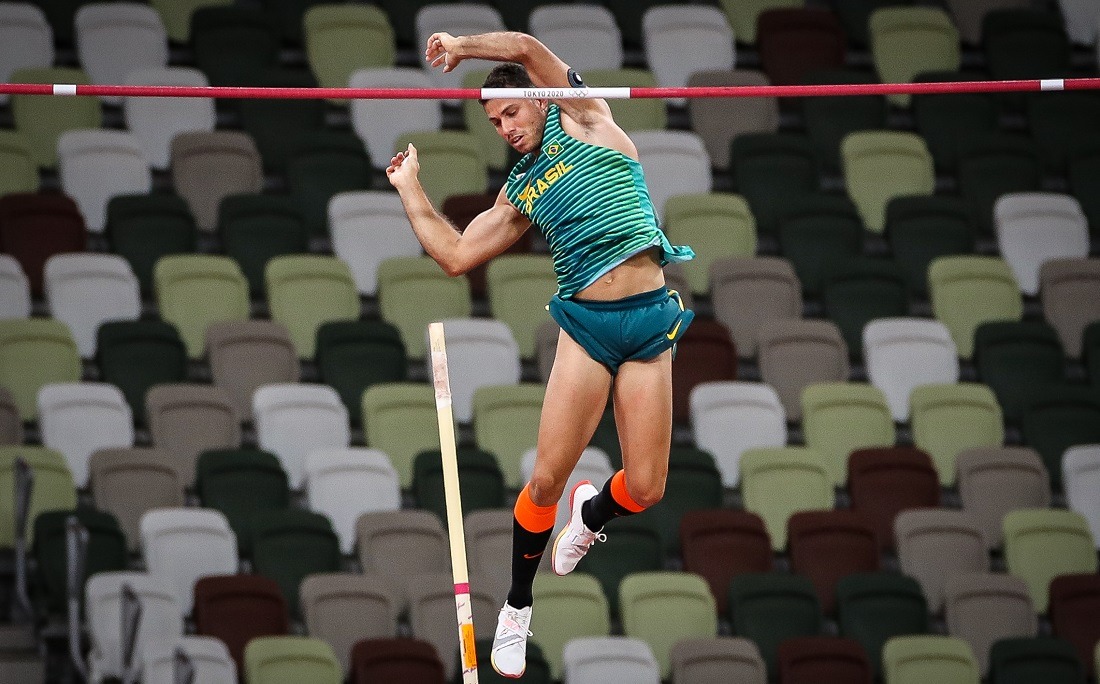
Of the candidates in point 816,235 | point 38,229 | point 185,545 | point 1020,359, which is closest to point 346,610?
point 185,545

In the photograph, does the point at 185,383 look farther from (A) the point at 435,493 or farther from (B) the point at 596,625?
(B) the point at 596,625

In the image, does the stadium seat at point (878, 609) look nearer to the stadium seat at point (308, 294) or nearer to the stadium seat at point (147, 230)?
the stadium seat at point (308, 294)

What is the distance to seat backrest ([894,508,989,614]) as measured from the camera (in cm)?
1048

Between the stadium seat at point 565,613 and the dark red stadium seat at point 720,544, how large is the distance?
0.65 metres

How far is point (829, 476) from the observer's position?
10.7 metres

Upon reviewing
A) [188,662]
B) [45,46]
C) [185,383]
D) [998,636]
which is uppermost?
[45,46]

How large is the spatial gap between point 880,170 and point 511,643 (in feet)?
22.7

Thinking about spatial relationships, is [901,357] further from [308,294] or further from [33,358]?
[33,358]

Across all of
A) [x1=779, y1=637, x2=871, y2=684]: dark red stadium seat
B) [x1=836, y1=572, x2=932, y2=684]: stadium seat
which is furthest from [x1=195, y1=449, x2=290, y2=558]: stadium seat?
[x1=836, y1=572, x2=932, y2=684]: stadium seat

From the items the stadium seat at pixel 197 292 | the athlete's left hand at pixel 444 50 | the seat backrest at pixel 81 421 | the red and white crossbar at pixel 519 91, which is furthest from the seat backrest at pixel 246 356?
the athlete's left hand at pixel 444 50

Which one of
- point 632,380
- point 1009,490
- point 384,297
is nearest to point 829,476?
point 1009,490

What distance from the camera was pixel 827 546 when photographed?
10336 mm

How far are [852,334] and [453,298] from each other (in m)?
2.43

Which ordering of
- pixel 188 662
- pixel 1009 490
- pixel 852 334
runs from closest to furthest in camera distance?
pixel 188 662 < pixel 1009 490 < pixel 852 334
